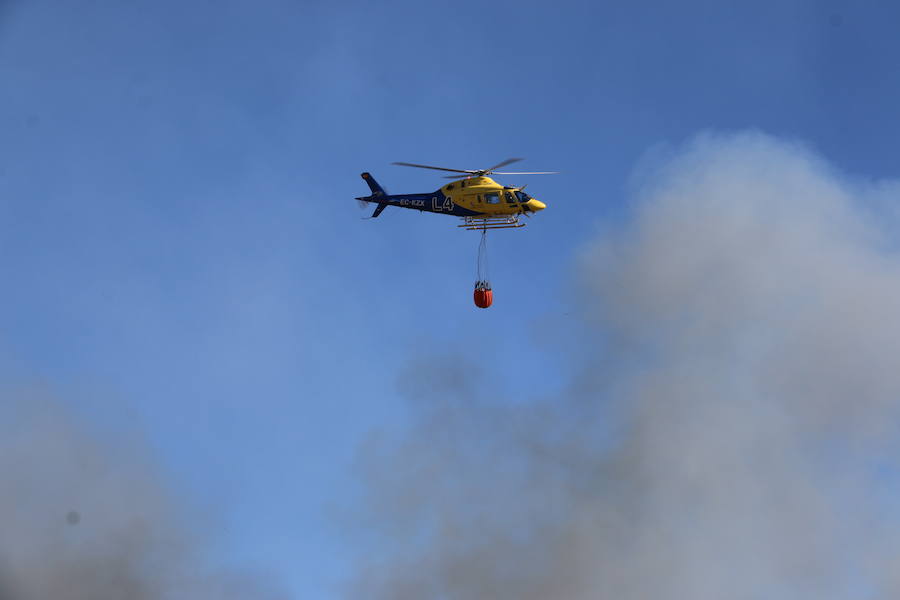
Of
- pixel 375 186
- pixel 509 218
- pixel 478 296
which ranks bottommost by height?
pixel 478 296

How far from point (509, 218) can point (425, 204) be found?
25.5 feet

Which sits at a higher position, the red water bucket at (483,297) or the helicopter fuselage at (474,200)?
the helicopter fuselage at (474,200)

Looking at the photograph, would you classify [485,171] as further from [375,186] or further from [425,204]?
[375,186]

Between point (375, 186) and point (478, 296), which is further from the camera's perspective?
point (375, 186)

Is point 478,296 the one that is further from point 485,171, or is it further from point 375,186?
point 375,186

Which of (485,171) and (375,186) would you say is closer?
(485,171)

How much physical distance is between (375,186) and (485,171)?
10.8 meters

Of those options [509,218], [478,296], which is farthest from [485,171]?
[478,296]

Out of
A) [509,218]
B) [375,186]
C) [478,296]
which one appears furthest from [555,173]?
[375,186]

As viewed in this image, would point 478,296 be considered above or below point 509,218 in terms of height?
below

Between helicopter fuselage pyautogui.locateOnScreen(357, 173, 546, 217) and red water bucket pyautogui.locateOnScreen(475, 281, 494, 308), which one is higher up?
helicopter fuselage pyautogui.locateOnScreen(357, 173, 546, 217)

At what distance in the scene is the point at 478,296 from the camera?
64.8m

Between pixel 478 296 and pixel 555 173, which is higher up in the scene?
pixel 555 173

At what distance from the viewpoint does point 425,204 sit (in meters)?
70.9
